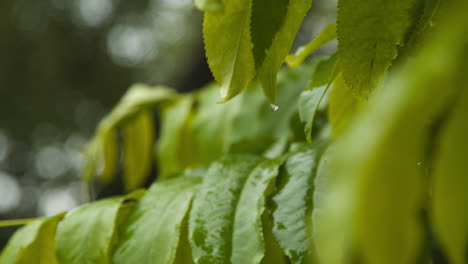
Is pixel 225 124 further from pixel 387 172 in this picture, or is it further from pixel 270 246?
pixel 387 172

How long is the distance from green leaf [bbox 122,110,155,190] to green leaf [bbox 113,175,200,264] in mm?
284

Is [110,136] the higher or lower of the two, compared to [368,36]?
lower

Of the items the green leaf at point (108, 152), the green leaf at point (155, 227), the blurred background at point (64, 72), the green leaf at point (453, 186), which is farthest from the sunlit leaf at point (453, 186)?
the blurred background at point (64, 72)

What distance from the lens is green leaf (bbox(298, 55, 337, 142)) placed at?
0.94 feet

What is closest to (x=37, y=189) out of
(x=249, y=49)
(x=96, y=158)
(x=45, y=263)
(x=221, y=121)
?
(x=96, y=158)

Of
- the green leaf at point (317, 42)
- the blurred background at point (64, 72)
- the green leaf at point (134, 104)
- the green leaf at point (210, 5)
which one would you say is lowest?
the blurred background at point (64, 72)

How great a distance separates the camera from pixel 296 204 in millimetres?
312

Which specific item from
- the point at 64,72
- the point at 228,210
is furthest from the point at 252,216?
the point at 64,72

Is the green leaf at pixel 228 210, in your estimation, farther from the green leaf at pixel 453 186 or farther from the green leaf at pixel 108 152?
the green leaf at pixel 108 152

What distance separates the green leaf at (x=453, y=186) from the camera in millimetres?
127

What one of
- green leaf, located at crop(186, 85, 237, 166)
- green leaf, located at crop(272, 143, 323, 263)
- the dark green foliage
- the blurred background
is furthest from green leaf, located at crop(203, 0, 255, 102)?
the blurred background

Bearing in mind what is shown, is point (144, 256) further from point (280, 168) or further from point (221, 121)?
point (221, 121)

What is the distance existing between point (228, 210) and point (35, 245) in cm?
Answer: 17

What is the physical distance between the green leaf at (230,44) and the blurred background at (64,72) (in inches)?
65.9
